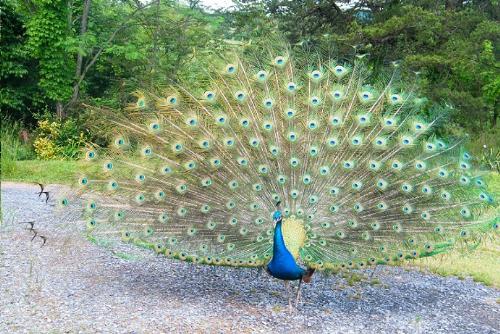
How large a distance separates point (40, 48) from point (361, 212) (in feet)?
42.8

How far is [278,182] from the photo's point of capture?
16.3 ft

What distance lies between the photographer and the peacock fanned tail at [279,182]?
4914 millimetres

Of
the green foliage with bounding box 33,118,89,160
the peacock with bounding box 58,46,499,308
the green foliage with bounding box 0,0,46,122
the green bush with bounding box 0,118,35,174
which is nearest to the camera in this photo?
the peacock with bounding box 58,46,499,308

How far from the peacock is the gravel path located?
17.7 inches

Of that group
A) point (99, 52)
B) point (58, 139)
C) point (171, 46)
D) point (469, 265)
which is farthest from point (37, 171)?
point (469, 265)

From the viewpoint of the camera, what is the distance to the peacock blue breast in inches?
183

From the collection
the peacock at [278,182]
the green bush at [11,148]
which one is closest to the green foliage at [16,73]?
the green bush at [11,148]

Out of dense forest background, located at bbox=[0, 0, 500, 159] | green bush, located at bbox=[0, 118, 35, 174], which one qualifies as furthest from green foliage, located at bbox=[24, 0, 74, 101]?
green bush, located at bbox=[0, 118, 35, 174]

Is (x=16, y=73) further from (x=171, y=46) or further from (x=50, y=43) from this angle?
(x=171, y=46)

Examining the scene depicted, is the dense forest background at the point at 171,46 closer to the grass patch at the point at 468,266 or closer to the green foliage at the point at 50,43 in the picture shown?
the green foliage at the point at 50,43

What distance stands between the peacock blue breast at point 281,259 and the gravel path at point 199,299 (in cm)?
44

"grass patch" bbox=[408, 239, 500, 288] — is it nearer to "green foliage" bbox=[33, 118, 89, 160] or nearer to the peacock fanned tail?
the peacock fanned tail

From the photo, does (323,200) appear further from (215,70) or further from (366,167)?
(215,70)

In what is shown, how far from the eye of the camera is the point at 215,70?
5277 millimetres
